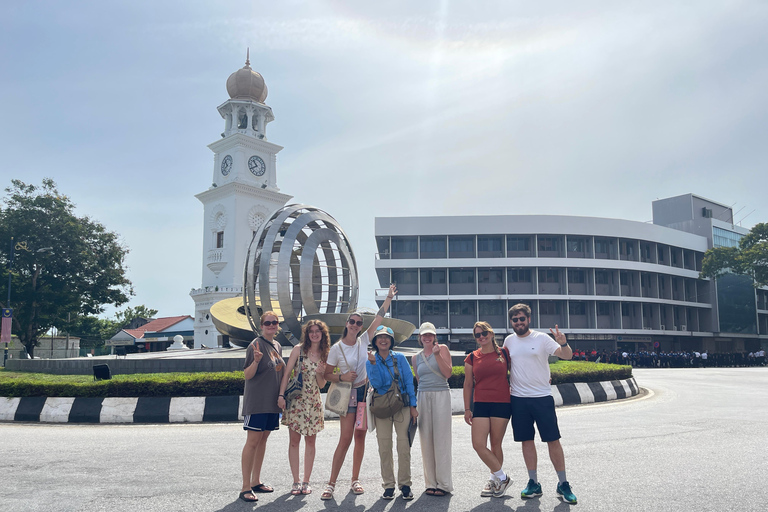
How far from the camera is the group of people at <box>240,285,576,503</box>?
589cm

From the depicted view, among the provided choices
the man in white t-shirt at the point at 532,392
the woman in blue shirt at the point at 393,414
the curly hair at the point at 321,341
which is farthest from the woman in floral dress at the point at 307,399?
the man in white t-shirt at the point at 532,392

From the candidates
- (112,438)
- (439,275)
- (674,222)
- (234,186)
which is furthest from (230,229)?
(112,438)

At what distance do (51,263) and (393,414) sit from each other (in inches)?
1423

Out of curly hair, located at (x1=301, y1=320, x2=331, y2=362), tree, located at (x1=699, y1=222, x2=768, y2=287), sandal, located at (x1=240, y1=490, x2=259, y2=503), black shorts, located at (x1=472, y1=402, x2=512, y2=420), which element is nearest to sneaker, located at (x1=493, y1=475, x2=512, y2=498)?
black shorts, located at (x1=472, y1=402, x2=512, y2=420)

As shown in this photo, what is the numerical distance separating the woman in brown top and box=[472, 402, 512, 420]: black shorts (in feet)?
6.62

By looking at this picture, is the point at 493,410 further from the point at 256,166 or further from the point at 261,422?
the point at 256,166

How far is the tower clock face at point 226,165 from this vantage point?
58.8 metres

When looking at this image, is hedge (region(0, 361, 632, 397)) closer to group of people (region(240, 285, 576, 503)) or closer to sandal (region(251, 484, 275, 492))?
group of people (region(240, 285, 576, 503))

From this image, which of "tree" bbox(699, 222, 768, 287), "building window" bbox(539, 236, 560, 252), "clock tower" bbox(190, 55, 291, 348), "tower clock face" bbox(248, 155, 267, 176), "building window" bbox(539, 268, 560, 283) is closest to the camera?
"tree" bbox(699, 222, 768, 287)

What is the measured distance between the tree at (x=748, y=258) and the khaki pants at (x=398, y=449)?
46.9 metres

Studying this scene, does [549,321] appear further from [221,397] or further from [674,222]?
[221,397]

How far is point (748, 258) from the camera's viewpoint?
44.9 m

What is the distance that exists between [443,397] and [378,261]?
138 ft

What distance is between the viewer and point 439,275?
48406mm
